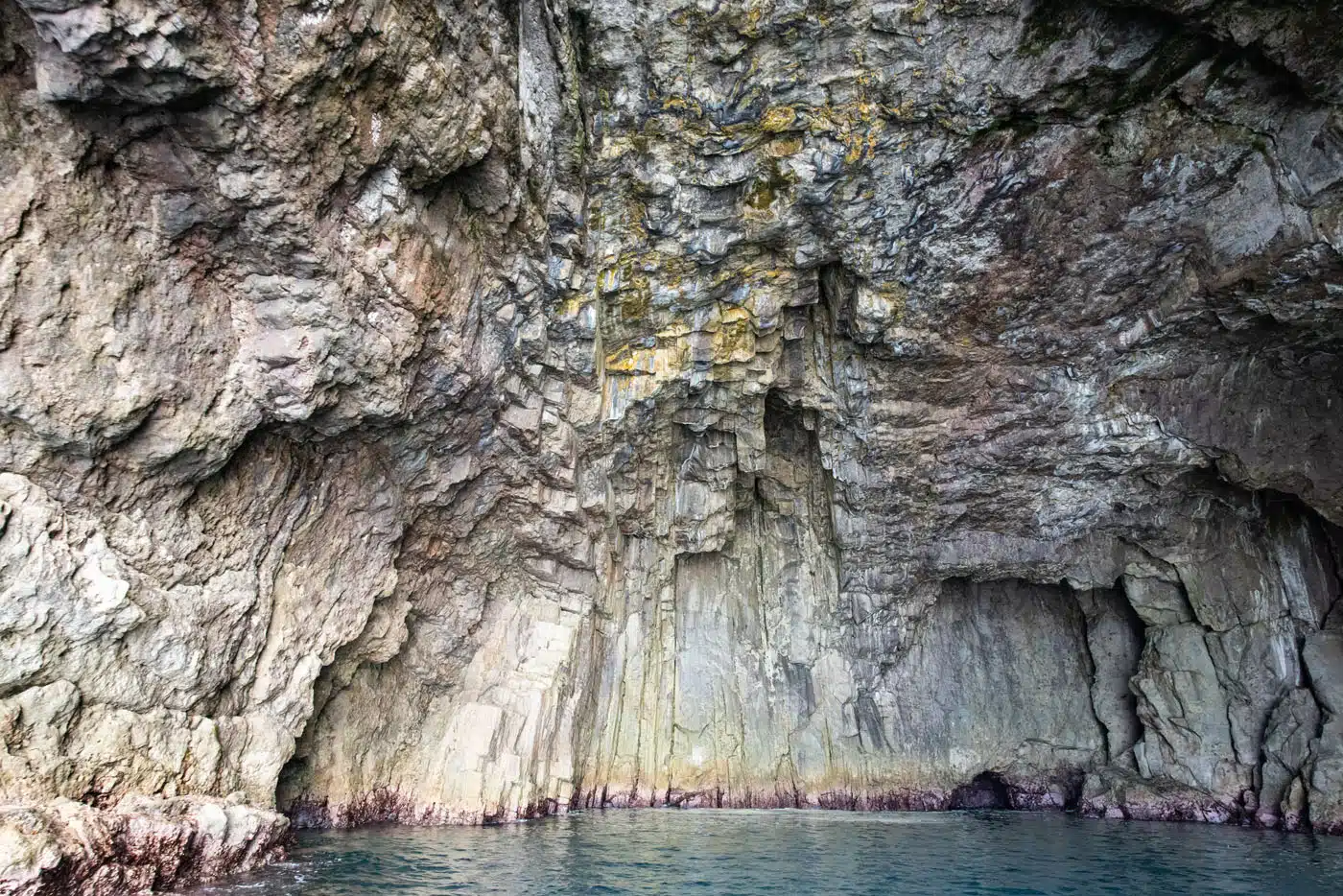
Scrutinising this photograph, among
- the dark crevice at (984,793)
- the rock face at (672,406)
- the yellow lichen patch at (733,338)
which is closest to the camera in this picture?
the rock face at (672,406)

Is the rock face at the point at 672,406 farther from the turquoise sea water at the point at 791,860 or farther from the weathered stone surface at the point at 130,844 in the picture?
the turquoise sea water at the point at 791,860

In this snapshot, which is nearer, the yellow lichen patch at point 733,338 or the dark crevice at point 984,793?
the yellow lichen patch at point 733,338

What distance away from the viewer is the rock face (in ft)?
31.5

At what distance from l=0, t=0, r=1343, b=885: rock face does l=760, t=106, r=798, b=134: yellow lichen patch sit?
115mm

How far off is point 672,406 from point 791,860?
900 centimetres

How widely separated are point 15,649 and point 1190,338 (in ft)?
63.1

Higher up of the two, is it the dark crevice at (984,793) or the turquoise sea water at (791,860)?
the dark crevice at (984,793)

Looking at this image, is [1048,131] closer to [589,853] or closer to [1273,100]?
[1273,100]

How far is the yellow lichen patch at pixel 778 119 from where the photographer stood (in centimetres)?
1360

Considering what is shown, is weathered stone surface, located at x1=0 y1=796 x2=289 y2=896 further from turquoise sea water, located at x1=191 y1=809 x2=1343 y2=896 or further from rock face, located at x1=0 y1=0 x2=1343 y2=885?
rock face, located at x1=0 y1=0 x2=1343 y2=885

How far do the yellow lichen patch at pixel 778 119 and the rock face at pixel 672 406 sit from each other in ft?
0.38

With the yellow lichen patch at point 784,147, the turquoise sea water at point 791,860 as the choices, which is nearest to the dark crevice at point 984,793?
the turquoise sea water at point 791,860

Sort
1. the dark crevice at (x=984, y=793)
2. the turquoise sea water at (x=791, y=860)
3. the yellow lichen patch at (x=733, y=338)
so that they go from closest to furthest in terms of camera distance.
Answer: the turquoise sea water at (x=791, y=860), the yellow lichen patch at (x=733, y=338), the dark crevice at (x=984, y=793)

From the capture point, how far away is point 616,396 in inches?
659
